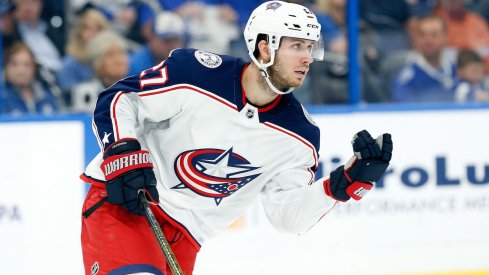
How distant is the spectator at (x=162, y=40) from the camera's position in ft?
16.6

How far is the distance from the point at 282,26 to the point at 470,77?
2734mm

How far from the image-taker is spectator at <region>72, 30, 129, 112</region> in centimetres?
500

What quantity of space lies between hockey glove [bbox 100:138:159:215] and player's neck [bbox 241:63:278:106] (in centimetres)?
41

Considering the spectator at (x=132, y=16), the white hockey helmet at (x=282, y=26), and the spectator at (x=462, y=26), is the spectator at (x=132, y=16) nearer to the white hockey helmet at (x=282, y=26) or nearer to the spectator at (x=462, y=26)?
the spectator at (x=462, y=26)

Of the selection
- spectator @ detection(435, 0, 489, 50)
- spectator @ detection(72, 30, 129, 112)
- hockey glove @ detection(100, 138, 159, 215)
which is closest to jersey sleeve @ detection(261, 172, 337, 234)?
hockey glove @ detection(100, 138, 159, 215)

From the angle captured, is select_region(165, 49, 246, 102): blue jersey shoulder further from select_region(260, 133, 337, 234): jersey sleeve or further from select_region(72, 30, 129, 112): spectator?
select_region(72, 30, 129, 112): spectator

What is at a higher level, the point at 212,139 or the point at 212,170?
the point at 212,139

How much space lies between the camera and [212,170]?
2.93m

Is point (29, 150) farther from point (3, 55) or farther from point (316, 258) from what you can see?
point (316, 258)

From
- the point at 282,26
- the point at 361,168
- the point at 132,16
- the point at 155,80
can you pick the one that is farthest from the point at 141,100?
the point at 132,16

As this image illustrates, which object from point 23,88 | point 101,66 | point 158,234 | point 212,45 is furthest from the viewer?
point 212,45

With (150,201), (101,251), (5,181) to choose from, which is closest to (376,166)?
(150,201)

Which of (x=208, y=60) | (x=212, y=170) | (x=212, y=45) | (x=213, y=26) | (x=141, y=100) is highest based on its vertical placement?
(x=213, y=26)

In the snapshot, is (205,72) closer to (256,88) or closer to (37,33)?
(256,88)
